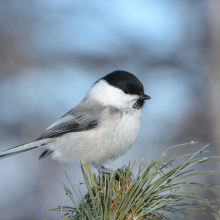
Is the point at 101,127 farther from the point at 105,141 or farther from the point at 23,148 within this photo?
the point at 23,148

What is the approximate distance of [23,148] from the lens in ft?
4.46

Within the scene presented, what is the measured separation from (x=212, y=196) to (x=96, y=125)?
168 centimetres

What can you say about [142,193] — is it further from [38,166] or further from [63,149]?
[38,166]

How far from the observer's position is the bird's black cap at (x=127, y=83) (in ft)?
4.60

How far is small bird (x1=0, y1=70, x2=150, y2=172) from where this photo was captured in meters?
1.33

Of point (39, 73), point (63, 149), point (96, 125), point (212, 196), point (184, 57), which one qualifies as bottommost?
point (212, 196)

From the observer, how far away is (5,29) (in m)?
2.85

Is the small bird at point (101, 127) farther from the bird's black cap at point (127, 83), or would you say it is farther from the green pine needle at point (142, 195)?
the green pine needle at point (142, 195)

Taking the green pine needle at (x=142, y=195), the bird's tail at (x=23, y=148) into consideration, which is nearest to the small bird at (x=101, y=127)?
the bird's tail at (x=23, y=148)

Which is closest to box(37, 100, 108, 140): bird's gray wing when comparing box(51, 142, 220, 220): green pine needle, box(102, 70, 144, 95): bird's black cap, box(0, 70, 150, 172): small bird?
box(0, 70, 150, 172): small bird

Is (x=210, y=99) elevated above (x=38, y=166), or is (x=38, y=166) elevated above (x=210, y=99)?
(x=210, y=99)

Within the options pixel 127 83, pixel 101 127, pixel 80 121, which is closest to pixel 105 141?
pixel 101 127

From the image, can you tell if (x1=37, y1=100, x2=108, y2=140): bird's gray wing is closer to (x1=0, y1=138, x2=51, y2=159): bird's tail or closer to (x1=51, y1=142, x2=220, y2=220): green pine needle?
(x1=0, y1=138, x2=51, y2=159): bird's tail

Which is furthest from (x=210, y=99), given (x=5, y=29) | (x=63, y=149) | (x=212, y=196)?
(x=5, y=29)
